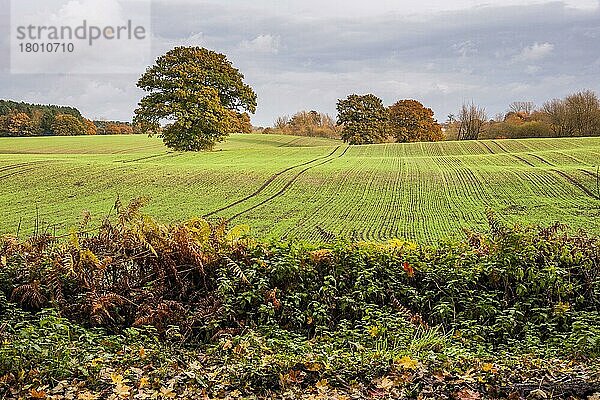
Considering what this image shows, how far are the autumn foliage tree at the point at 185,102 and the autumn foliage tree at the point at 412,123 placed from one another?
62.2 ft

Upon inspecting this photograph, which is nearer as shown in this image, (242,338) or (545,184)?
(242,338)

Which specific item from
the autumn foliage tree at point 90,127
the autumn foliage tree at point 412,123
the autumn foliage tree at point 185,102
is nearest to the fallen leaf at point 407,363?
the autumn foliage tree at point 185,102

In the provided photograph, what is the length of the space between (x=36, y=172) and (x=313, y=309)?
1611 centimetres

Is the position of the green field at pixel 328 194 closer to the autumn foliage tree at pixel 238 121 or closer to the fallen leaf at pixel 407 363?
the fallen leaf at pixel 407 363

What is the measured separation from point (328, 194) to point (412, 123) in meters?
33.9

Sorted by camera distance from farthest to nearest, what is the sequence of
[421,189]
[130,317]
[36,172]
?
[36,172] < [421,189] < [130,317]

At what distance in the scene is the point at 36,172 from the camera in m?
19.0

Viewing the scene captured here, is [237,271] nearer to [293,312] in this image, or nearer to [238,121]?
[293,312]

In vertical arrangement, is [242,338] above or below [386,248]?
below

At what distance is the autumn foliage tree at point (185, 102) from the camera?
2909cm

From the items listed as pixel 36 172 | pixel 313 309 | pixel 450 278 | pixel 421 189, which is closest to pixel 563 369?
pixel 450 278

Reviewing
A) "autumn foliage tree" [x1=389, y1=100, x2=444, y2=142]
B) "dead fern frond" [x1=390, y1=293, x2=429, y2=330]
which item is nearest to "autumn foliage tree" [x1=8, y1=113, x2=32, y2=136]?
"autumn foliage tree" [x1=389, y1=100, x2=444, y2=142]

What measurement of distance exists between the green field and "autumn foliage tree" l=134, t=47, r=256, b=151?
8.13 meters

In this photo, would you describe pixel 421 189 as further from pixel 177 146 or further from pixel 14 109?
pixel 14 109
